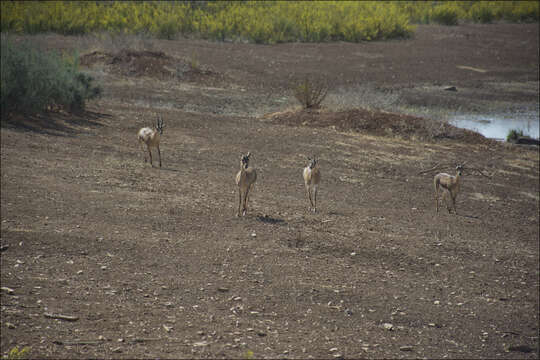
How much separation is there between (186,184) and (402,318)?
19.1 feet

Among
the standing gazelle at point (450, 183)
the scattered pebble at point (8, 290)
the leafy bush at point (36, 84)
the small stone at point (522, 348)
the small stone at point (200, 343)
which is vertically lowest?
the small stone at point (522, 348)

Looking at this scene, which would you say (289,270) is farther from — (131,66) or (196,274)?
(131,66)

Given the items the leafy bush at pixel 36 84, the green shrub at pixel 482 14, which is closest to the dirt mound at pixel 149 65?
the leafy bush at pixel 36 84

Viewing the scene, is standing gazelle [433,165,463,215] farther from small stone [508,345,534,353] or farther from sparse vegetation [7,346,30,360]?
sparse vegetation [7,346,30,360]

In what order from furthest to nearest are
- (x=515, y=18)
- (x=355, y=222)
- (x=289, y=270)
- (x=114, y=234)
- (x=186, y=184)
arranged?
(x=515, y=18) → (x=186, y=184) → (x=355, y=222) → (x=114, y=234) → (x=289, y=270)

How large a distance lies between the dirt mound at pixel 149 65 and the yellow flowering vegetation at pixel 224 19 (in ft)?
22.3

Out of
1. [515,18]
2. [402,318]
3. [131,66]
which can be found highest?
[515,18]

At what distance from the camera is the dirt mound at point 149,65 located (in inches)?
1143

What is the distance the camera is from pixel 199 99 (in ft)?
82.1

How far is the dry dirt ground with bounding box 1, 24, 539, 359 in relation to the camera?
704 centimetres

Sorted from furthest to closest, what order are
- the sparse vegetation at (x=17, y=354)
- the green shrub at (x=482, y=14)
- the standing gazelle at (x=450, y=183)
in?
the green shrub at (x=482, y=14) → the standing gazelle at (x=450, y=183) → the sparse vegetation at (x=17, y=354)

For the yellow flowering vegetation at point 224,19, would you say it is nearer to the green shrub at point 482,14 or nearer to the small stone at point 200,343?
the green shrub at point 482,14

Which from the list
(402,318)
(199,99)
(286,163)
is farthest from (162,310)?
(199,99)

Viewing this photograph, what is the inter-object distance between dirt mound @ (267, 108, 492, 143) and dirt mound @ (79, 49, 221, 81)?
28.6 feet
